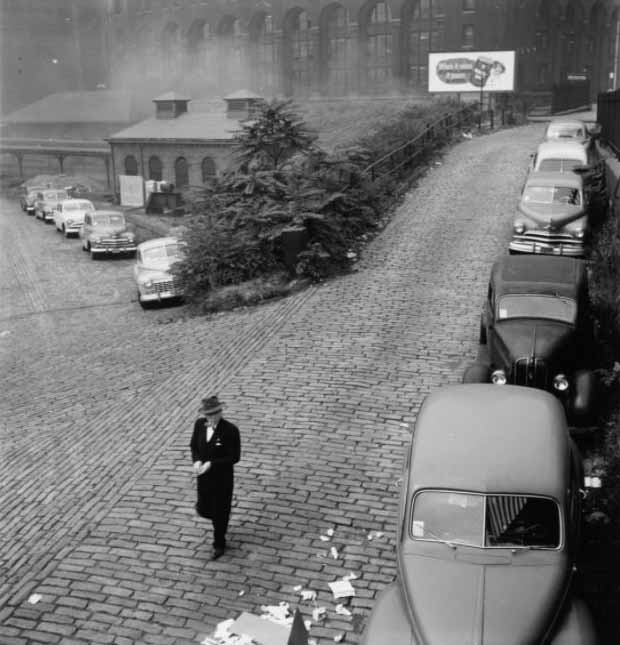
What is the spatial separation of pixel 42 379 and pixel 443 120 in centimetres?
2328

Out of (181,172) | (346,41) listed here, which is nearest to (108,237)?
(181,172)

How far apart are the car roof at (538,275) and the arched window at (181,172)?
3995cm

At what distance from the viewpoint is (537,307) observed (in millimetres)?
10148

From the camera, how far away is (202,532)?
8.31 m

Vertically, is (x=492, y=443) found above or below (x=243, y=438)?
above

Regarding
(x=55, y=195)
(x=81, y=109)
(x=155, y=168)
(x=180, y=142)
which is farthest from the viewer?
(x=81, y=109)

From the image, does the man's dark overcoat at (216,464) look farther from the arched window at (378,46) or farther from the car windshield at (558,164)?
the arched window at (378,46)

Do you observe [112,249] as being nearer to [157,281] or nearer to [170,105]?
[157,281]

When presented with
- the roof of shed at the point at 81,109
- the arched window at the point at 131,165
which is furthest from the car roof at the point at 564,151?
the roof of shed at the point at 81,109

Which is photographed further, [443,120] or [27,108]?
[27,108]

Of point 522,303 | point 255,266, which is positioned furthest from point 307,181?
point 522,303

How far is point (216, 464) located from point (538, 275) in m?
5.55

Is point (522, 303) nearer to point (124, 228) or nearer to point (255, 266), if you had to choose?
point (255, 266)

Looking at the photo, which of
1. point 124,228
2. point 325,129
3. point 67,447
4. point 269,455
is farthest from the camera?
point 325,129
